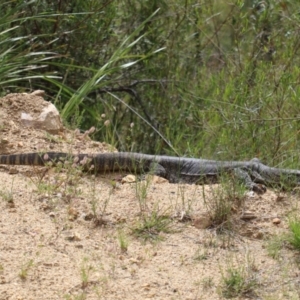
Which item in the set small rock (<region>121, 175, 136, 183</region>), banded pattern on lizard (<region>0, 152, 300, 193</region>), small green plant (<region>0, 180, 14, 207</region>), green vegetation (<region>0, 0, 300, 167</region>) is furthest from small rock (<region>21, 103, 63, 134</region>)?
small green plant (<region>0, 180, 14, 207</region>)

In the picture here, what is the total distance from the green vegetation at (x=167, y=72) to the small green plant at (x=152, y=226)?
211cm

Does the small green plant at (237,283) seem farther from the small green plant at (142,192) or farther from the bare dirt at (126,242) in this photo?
the small green plant at (142,192)

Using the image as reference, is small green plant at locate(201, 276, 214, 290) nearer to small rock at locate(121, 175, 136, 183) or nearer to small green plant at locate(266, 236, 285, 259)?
small green plant at locate(266, 236, 285, 259)

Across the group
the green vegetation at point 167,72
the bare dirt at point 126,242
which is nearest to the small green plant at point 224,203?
the bare dirt at point 126,242

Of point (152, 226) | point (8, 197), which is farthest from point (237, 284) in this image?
point (8, 197)

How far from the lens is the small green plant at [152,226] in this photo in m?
5.61

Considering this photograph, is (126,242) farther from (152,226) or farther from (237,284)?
(237,284)

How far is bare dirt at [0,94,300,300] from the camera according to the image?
4879 millimetres

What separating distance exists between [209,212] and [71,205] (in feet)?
3.13

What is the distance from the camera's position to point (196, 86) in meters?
10.6

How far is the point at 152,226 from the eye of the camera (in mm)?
5691

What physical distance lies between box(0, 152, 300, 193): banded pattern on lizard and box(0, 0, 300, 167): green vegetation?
0.28 metres

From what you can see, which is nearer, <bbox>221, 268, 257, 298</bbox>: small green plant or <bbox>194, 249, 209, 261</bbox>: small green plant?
<bbox>221, 268, 257, 298</bbox>: small green plant

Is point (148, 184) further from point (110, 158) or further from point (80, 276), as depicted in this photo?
point (80, 276)
